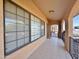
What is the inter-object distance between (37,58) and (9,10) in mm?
2455

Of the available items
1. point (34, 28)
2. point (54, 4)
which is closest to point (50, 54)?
point (34, 28)

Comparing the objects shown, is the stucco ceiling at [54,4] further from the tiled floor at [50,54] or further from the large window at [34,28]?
the tiled floor at [50,54]

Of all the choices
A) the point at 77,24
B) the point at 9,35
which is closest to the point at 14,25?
the point at 9,35

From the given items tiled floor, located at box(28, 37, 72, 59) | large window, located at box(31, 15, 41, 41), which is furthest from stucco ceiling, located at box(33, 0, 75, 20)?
tiled floor, located at box(28, 37, 72, 59)

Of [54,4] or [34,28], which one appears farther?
[34,28]

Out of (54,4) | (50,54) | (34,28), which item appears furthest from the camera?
(34,28)

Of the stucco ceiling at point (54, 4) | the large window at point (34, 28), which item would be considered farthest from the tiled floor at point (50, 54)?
the stucco ceiling at point (54, 4)

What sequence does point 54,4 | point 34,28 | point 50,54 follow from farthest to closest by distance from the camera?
point 34,28 → point 54,4 → point 50,54

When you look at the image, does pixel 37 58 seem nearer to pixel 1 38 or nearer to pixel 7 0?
pixel 1 38

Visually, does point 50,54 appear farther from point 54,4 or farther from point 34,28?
point 54,4

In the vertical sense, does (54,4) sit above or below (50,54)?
above

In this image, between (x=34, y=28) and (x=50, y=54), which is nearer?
(x=50, y=54)

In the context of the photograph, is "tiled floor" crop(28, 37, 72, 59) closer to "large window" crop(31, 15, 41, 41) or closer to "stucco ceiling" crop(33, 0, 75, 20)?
"large window" crop(31, 15, 41, 41)

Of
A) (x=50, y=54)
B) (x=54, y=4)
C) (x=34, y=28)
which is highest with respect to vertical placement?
(x=54, y=4)
